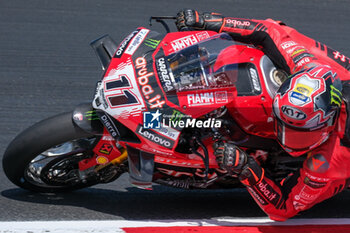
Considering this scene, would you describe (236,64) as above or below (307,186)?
above

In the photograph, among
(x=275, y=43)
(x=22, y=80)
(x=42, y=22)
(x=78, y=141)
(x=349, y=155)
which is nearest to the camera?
(x=349, y=155)

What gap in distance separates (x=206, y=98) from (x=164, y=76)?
28 centimetres

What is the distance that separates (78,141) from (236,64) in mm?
1135

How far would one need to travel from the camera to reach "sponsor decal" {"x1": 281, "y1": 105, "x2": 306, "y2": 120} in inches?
143

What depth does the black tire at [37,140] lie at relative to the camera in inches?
158

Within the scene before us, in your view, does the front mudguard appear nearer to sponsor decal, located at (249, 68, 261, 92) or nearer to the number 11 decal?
the number 11 decal

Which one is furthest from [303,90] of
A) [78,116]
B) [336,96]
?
[78,116]

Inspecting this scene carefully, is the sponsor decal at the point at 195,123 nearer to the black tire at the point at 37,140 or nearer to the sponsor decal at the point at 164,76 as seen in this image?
the sponsor decal at the point at 164,76

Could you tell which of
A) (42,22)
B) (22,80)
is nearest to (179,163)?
(22,80)

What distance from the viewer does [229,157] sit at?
149 inches

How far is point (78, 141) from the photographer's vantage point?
4164 mm

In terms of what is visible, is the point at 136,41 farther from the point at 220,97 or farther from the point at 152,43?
the point at 220,97

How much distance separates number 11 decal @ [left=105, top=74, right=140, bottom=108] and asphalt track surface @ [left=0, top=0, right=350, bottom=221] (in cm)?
82

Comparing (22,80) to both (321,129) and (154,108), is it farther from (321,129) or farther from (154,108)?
(321,129)
